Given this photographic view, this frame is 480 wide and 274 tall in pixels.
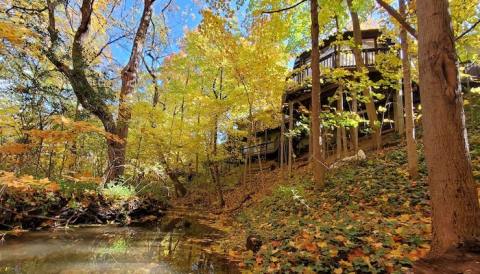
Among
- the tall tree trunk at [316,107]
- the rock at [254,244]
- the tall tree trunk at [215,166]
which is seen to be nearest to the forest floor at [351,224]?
the rock at [254,244]

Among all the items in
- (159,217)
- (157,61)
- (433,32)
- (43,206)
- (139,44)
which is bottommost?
(159,217)

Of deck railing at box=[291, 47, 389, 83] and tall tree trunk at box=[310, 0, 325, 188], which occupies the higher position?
deck railing at box=[291, 47, 389, 83]

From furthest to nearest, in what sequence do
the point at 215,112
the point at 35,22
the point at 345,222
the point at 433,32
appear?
the point at 215,112 < the point at 35,22 < the point at 345,222 < the point at 433,32

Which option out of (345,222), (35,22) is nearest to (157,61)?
(35,22)

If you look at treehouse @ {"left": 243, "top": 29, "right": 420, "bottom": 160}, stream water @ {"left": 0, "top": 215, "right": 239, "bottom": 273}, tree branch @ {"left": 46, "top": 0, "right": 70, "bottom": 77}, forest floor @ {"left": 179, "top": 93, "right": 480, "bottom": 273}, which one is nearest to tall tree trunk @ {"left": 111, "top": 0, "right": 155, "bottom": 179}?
tree branch @ {"left": 46, "top": 0, "right": 70, "bottom": 77}

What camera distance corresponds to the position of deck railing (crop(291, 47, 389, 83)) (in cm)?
1416

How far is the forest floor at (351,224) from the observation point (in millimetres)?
4078

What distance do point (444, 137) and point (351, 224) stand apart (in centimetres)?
300

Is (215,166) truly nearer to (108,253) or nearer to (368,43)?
(368,43)

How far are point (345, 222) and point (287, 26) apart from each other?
703 centimetres

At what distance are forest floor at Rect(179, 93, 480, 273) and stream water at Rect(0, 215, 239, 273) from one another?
768 mm

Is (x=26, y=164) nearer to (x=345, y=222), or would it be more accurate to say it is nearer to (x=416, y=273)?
(x=345, y=222)

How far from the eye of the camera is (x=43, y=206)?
837 cm

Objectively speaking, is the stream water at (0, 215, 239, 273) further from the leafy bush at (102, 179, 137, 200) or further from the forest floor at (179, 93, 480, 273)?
the leafy bush at (102, 179, 137, 200)
